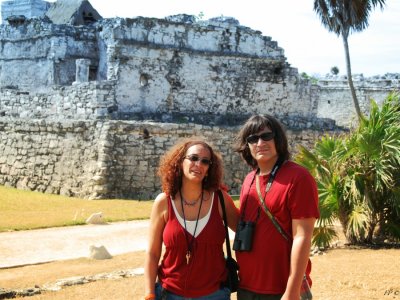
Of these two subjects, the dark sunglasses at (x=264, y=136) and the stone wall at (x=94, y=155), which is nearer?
the dark sunglasses at (x=264, y=136)

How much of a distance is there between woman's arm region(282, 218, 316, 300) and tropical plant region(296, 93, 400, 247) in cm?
594

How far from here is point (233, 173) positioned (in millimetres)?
17922

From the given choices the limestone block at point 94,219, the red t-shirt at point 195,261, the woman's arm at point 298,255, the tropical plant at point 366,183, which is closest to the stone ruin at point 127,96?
the limestone block at point 94,219

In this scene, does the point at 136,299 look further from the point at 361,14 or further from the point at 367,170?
the point at 361,14

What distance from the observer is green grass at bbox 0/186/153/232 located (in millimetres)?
12180

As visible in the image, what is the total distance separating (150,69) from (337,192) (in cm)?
967

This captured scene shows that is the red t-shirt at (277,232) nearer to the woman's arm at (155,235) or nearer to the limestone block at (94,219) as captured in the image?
the woman's arm at (155,235)

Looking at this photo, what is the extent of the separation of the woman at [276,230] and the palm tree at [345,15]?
47.8ft

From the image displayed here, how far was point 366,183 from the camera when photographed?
9891 mm

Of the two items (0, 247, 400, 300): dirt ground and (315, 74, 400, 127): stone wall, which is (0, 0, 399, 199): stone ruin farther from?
(315, 74, 400, 127): stone wall

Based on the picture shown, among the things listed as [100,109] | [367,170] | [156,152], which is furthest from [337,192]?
[100,109]

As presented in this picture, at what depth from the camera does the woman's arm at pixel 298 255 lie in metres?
3.82

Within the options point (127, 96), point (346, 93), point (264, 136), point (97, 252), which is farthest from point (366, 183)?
point (346, 93)

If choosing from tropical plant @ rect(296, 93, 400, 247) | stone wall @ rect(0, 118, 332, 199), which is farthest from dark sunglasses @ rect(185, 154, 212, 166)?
stone wall @ rect(0, 118, 332, 199)
